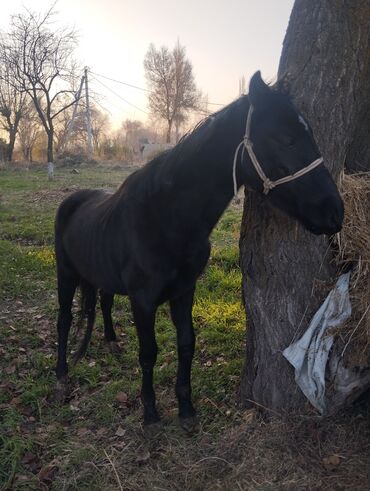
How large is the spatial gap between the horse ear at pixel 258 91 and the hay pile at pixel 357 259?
2.79 feet

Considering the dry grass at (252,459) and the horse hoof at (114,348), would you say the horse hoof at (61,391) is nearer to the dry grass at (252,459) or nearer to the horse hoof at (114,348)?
the horse hoof at (114,348)

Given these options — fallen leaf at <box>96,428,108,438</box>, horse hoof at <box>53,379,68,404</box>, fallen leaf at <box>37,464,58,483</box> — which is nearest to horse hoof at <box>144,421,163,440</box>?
fallen leaf at <box>96,428,108,438</box>

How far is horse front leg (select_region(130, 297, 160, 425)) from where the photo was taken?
2.99 meters

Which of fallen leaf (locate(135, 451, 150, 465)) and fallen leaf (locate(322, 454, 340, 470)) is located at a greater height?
fallen leaf (locate(322, 454, 340, 470))

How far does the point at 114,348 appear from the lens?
4348 mm

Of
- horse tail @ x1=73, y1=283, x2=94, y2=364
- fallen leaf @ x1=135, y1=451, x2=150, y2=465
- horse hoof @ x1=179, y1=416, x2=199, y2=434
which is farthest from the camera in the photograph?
horse tail @ x1=73, y1=283, x2=94, y2=364

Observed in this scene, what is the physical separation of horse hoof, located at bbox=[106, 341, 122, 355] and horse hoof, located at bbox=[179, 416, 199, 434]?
1317 millimetres

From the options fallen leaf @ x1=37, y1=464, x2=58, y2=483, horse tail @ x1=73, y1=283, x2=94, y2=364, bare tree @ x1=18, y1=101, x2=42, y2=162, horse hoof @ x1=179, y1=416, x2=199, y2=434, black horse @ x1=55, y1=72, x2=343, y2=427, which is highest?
bare tree @ x1=18, y1=101, x2=42, y2=162

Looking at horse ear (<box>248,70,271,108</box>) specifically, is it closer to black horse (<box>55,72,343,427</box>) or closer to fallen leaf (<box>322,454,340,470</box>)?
black horse (<box>55,72,343,427</box>)

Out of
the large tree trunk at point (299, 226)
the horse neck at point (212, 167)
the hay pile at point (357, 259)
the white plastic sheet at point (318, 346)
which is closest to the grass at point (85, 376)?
the large tree trunk at point (299, 226)

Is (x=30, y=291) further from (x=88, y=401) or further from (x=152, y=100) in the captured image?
(x=152, y=100)

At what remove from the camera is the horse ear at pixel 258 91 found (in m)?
2.19

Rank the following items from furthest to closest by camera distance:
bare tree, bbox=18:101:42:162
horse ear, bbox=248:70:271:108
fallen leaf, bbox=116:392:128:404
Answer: bare tree, bbox=18:101:42:162 < fallen leaf, bbox=116:392:128:404 < horse ear, bbox=248:70:271:108

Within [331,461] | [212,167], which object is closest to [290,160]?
[212,167]
